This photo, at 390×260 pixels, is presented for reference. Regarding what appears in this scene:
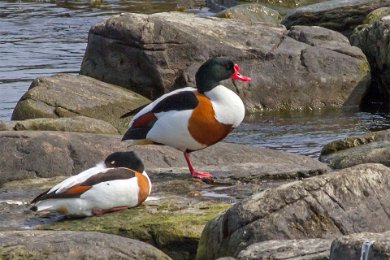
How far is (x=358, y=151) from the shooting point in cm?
1013

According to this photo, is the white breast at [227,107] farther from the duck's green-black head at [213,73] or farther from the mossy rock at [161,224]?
the mossy rock at [161,224]

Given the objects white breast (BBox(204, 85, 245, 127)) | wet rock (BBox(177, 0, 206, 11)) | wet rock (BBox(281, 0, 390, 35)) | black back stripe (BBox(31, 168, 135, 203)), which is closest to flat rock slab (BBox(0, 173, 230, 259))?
black back stripe (BBox(31, 168, 135, 203))

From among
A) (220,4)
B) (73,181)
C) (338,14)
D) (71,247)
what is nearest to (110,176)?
(73,181)

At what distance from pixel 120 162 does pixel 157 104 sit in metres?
1.23

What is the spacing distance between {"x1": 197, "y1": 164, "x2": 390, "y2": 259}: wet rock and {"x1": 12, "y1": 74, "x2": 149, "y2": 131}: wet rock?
6095mm

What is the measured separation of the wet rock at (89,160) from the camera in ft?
28.0

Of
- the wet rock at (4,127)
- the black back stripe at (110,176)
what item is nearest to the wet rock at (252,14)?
the wet rock at (4,127)

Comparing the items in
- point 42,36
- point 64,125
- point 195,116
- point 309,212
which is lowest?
point 42,36

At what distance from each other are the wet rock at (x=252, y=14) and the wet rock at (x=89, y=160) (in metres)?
9.67

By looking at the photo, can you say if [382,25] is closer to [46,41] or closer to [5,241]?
[46,41]

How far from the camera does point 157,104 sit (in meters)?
8.70

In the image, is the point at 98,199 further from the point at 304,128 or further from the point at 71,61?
the point at 71,61

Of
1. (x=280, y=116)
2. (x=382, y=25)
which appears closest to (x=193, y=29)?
(x=280, y=116)

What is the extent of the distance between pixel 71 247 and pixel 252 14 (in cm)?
1451
